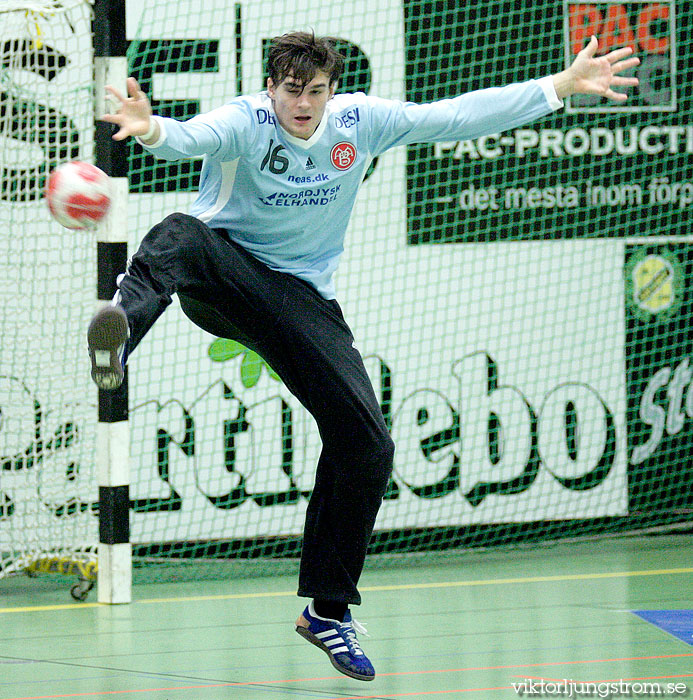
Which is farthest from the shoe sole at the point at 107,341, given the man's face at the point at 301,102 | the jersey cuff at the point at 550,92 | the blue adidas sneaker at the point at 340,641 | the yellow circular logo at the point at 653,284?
the yellow circular logo at the point at 653,284

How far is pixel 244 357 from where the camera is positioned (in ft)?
26.1

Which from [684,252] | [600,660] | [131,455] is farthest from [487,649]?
[684,252]

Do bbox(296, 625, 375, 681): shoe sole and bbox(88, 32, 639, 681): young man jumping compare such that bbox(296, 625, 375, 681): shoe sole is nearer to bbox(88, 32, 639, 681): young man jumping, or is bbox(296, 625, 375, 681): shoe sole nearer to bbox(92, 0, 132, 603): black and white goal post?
bbox(88, 32, 639, 681): young man jumping

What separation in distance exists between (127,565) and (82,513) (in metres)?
0.53

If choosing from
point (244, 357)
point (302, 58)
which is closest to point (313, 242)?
point (302, 58)

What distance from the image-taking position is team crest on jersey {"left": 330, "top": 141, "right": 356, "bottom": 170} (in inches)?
191

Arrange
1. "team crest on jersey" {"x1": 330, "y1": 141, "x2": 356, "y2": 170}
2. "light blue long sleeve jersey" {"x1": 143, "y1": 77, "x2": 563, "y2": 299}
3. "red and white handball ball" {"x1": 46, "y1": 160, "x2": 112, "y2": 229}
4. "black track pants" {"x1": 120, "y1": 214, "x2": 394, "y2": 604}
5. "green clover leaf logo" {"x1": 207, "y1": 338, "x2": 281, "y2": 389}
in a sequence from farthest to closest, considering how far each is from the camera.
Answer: "green clover leaf logo" {"x1": 207, "y1": 338, "x2": 281, "y2": 389}, "team crest on jersey" {"x1": 330, "y1": 141, "x2": 356, "y2": 170}, "light blue long sleeve jersey" {"x1": 143, "y1": 77, "x2": 563, "y2": 299}, "black track pants" {"x1": 120, "y1": 214, "x2": 394, "y2": 604}, "red and white handball ball" {"x1": 46, "y1": 160, "x2": 112, "y2": 229}

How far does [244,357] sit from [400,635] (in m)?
2.63

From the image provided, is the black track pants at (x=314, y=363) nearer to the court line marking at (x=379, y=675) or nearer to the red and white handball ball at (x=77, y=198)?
the red and white handball ball at (x=77, y=198)

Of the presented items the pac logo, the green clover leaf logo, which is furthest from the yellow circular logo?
the green clover leaf logo

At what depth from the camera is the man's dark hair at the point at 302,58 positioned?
464 cm

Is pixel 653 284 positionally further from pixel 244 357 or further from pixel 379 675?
pixel 379 675

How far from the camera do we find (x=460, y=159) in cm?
850

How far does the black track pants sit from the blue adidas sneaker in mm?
90
